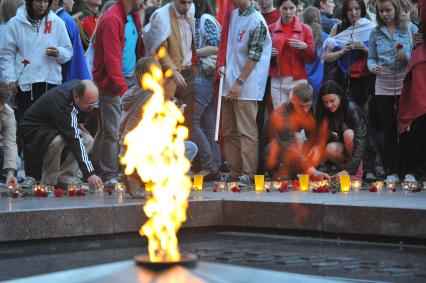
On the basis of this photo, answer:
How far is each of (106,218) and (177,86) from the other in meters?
3.50

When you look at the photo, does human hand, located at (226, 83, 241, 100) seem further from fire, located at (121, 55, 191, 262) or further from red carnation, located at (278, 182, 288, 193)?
fire, located at (121, 55, 191, 262)

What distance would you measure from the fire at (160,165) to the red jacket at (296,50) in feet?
18.0

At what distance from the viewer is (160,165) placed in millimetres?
5203

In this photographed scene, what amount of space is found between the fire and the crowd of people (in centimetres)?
458

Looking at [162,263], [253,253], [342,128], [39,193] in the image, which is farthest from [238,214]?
[162,263]

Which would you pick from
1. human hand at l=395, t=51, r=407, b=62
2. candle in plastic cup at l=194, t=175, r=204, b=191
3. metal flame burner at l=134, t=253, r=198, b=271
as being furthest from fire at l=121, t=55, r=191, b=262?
human hand at l=395, t=51, r=407, b=62

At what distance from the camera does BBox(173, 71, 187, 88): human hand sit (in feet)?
35.6

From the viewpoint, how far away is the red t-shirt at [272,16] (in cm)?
1208

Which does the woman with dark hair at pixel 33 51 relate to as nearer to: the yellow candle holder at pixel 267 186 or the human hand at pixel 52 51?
the human hand at pixel 52 51

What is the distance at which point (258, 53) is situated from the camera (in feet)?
36.0

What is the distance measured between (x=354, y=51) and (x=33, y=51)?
11.8ft

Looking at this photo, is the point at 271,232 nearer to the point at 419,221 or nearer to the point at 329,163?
the point at 419,221

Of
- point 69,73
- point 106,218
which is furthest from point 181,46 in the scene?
point 106,218

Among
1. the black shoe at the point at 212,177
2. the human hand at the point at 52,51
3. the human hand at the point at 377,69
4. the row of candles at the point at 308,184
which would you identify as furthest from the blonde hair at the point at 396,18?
the human hand at the point at 52,51
